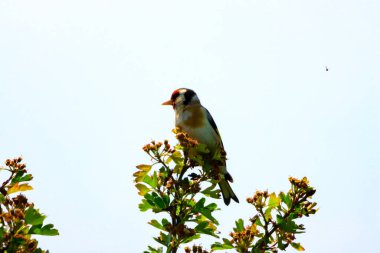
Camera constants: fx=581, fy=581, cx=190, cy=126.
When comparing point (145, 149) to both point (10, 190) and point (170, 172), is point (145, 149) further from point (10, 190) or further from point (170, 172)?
point (10, 190)

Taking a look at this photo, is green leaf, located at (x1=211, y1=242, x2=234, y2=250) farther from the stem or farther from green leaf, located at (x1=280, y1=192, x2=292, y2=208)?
green leaf, located at (x1=280, y1=192, x2=292, y2=208)

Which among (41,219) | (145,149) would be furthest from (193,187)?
(41,219)

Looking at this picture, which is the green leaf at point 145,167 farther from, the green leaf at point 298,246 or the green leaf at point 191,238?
the green leaf at point 298,246

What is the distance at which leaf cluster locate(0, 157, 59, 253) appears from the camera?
411 cm

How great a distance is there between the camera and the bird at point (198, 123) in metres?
7.19

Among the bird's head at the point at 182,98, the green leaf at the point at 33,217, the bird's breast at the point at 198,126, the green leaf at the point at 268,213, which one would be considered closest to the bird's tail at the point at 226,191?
the bird's breast at the point at 198,126

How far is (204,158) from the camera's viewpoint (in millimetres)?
5574

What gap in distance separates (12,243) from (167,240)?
1312 mm

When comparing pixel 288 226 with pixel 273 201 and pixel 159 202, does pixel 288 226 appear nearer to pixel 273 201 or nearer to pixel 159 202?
pixel 273 201

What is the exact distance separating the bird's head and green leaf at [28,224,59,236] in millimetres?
3576

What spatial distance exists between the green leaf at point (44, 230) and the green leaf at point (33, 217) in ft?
0.18

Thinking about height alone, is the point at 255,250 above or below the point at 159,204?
below

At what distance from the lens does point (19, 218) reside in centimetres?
417

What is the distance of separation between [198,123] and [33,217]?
131 inches
